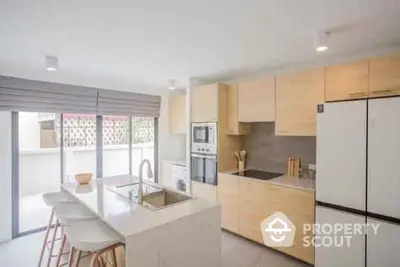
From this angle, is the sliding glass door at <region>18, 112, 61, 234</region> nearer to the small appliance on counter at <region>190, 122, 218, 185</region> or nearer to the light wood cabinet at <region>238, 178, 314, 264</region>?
the small appliance on counter at <region>190, 122, 218, 185</region>

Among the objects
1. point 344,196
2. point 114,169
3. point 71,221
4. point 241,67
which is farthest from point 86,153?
point 344,196

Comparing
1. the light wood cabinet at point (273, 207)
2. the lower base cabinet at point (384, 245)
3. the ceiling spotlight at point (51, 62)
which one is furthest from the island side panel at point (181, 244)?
the ceiling spotlight at point (51, 62)

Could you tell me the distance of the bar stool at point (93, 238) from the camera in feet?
5.06

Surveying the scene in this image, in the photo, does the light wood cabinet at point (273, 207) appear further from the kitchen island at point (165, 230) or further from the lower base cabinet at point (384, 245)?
the kitchen island at point (165, 230)

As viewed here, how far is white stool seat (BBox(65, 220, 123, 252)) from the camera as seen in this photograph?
1.54m

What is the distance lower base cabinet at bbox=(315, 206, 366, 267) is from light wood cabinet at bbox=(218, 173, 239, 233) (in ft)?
3.46

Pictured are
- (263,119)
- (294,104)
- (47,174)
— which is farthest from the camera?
(47,174)

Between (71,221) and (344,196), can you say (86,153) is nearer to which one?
(71,221)

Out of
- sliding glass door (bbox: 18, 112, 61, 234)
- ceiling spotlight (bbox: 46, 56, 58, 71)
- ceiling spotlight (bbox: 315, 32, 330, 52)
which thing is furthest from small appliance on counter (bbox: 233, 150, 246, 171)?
sliding glass door (bbox: 18, 112, 61, 234)

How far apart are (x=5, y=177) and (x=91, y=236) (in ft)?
7.46

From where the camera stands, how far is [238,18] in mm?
1725

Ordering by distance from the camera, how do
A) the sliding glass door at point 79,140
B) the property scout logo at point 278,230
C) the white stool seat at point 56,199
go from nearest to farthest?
the white stool seat at point 56,199 → the property scout logo at point 278,230 → the sliding glass door at point 79,140

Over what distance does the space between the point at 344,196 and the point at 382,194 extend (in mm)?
283

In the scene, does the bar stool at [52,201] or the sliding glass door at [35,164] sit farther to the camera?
the sliding glass door at [35,164]
